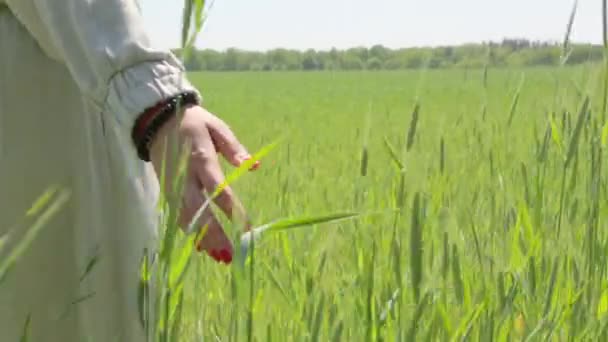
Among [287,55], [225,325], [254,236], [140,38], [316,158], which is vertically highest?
[140,38]

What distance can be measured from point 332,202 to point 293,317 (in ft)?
6.38

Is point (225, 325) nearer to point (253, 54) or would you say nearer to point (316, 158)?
point (316, 158)

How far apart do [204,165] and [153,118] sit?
3.0 inches

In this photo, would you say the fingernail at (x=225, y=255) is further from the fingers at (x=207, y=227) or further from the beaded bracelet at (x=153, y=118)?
the beaded bracelet at (x=153, y=118)

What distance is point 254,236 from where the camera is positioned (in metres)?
0.61

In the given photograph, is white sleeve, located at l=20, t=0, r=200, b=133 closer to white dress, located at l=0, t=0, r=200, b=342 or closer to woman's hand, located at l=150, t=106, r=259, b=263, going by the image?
woman's hand, located at l=150, t=106, r=259, b=263

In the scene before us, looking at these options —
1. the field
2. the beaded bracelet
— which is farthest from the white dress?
the beaded bracelet

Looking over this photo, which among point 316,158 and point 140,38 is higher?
point 140,38

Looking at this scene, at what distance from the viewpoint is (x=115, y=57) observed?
2.66 feet

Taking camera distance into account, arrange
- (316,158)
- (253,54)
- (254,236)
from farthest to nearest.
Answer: (253,54) < (316,158) < (254,236)

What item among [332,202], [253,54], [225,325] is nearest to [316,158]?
[332,202]

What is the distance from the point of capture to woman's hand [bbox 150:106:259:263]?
71cm

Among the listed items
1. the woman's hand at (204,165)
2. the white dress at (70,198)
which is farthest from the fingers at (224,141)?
the white dress at (70,198)

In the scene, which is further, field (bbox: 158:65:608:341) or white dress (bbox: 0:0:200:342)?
white dress (bbox: 0:0:200:342)
